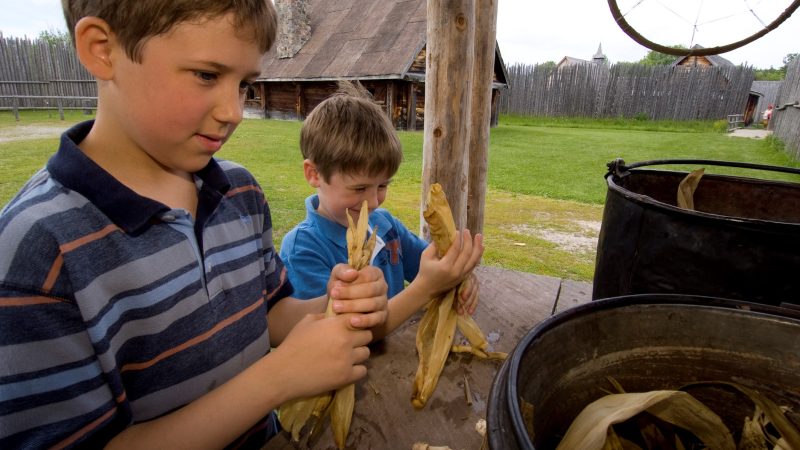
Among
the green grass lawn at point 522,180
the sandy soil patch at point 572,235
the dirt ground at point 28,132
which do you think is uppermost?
the dirt ground at point 28,132

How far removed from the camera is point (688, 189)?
1.77 m

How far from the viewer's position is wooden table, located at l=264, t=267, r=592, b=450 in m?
1.05

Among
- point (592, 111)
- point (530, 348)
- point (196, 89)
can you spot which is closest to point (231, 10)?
point (196, 89)

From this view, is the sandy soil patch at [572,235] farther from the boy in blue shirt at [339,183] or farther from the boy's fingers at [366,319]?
the boy's fingers at [366,319]

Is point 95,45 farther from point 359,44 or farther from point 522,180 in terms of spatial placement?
point 359,44

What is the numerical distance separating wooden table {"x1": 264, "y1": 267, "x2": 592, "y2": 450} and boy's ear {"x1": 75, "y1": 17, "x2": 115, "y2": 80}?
87cm

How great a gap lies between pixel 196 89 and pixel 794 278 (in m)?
1.41

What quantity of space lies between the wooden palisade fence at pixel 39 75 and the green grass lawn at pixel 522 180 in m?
5.19

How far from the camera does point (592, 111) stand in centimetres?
2402

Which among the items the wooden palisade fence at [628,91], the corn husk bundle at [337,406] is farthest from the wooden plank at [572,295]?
the wooden palisade fence at [628,91]

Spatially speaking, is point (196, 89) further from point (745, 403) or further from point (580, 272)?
point (580, 272)

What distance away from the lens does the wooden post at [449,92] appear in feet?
8.13

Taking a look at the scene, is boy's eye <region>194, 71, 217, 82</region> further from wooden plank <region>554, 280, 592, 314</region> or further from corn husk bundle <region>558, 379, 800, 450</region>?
wooden plank <region>554, 280, 592, 314</region>

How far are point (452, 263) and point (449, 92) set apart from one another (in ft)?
5.10
